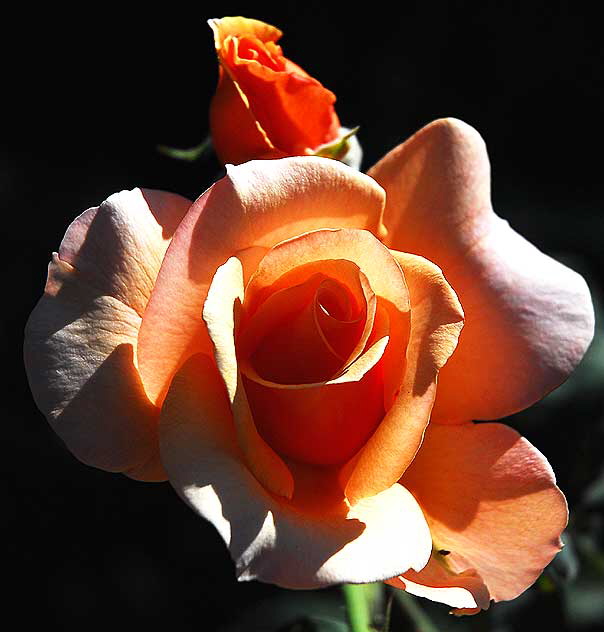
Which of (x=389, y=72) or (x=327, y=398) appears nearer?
(x=327, y=398)

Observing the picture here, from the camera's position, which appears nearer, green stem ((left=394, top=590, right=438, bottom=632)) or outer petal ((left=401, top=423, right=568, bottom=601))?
outer petal ((left=401, top=423, right=568, bottom=601))

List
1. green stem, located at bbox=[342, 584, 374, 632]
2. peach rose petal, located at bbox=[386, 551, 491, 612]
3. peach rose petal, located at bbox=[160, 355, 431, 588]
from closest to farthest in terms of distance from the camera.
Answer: peach rose petal, located at bbox=[160, 355, 431, 588] < peach rose petal, located at bbox=[386, 551, 491, 612] < green stem, located at bbox=[342, 584, 374, 632]

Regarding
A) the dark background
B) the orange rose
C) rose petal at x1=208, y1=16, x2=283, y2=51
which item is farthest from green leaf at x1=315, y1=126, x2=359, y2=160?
the dark background

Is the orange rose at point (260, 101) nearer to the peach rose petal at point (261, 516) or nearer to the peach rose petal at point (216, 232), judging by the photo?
the peach rose petal at point (216, 232)

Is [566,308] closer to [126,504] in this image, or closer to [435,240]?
[435,240]

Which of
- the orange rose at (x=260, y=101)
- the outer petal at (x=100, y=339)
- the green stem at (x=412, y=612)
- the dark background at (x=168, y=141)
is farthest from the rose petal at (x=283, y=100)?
the dark background at (x=168, y=141)

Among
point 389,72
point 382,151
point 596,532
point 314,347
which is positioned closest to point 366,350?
point 314,347

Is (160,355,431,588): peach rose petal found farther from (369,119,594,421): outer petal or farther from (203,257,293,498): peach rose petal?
(369,119,594,421): outer petal
